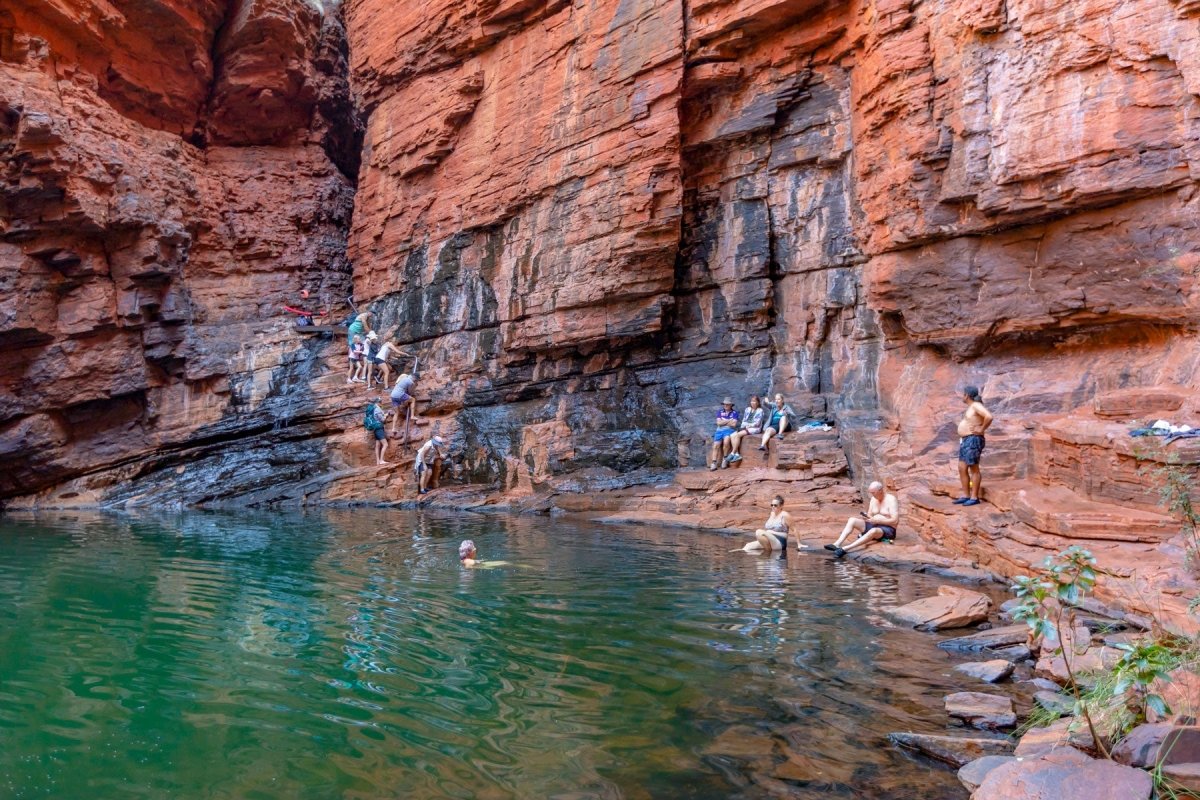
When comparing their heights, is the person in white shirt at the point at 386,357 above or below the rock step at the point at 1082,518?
above

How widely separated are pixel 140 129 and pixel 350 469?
43.8 feet

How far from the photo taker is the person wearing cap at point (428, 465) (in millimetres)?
18609

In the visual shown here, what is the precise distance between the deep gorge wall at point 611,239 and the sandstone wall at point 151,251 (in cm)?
10

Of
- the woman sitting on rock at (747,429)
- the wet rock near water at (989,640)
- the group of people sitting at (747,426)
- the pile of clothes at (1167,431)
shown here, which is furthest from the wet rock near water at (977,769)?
the woman sitting on rock at (747,429)

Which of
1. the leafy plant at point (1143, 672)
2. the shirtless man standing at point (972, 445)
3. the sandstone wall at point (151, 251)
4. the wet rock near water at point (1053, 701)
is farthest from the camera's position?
the sandstone wall at point (151, 251)

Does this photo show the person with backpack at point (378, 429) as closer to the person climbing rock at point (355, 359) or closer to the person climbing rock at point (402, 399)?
the person climbing rock at point (402, 399)

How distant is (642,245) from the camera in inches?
674

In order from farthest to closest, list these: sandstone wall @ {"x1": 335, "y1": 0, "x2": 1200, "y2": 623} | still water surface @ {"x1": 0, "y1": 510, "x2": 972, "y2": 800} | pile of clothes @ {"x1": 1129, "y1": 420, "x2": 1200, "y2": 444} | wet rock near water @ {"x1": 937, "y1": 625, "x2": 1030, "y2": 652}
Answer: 1. sandstone wall @ {"x1": 335, "y1": 0, "x2": 1200, "y2": 623}
2. pile of clothes @ {"x1": 1129, "y1": 420, "x2": 1200, "y2": 444}
3. wet rock near water @ {"x1": 937, "y1": 625, "x2": 1030, "y2": 652}
4. still water surface @ {"x1": 0, "y1": 510, "x2": 972, "y2": 800}

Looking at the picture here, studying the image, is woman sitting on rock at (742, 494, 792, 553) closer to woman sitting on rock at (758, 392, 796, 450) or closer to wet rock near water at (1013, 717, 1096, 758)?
woman sitting on rock at (758, 392, 796, 450)

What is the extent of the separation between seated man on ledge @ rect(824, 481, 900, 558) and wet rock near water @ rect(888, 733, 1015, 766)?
663 centimetres

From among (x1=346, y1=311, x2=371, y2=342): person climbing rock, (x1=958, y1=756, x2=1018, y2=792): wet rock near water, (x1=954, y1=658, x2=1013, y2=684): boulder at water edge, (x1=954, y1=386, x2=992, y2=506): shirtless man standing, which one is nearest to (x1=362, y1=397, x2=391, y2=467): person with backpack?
(x1=346, y1=311, x2=371, y2=342): person climbing rock

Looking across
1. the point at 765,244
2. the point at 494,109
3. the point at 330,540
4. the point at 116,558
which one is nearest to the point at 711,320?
the point at 765,244

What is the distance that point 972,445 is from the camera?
32.4ft

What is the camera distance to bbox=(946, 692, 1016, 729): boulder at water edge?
3.97 m
